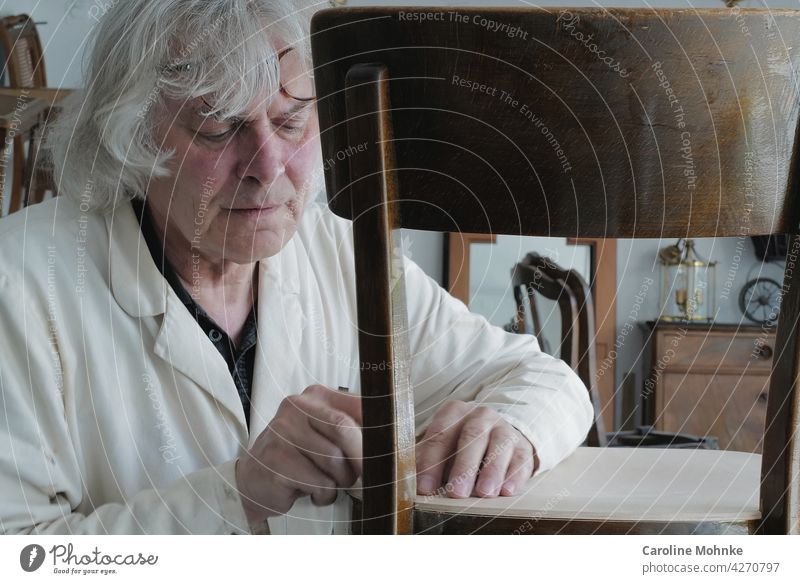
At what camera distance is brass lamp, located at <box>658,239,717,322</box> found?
2.50m

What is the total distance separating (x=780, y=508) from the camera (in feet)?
1.56

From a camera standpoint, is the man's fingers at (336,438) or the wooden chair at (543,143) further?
the man's fingers at (336,438)

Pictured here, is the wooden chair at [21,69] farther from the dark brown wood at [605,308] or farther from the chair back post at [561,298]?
the dark brown wood at [605,308]

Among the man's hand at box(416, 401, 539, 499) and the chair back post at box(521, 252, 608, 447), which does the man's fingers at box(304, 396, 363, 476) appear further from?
the chair back post at box(521, 252, 608, 447)

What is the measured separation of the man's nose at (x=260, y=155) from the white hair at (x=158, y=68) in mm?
27

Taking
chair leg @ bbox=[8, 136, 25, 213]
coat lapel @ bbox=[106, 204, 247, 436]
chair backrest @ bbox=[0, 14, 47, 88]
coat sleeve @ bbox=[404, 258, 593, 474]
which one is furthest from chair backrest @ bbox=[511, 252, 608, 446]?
chair backrest @ bbox=[0, 14, 47, 88]

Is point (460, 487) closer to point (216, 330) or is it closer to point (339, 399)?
point (339, 399)

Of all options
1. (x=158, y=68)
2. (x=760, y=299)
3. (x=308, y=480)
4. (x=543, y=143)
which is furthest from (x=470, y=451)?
(x=760, y=299)

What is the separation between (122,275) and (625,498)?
1.45 feet

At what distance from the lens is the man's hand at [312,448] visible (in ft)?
1.80

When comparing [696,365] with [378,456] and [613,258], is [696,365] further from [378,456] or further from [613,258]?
[378,456]

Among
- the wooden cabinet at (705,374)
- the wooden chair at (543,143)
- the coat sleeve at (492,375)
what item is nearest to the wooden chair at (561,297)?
the coat sleeve at (492,375)

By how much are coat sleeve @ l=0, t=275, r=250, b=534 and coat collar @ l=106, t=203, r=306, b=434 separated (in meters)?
0.08
